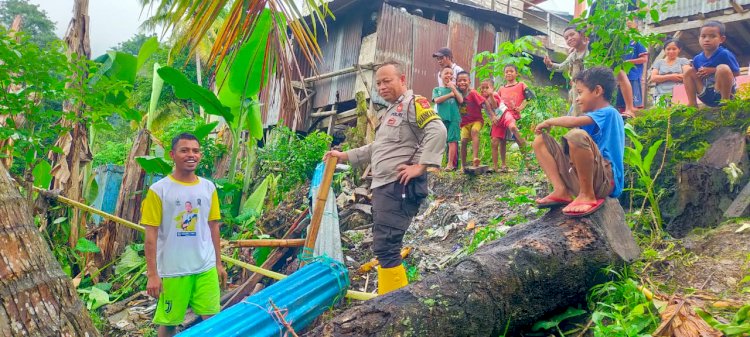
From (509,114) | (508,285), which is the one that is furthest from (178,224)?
(509,114)

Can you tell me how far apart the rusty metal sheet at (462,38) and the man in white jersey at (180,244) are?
9787 millimetres

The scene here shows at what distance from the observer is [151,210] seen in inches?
135

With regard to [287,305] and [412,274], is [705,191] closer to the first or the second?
[412,274]

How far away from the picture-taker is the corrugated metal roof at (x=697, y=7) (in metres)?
11.0

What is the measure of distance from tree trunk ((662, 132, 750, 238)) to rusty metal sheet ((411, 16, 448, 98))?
8203 mm

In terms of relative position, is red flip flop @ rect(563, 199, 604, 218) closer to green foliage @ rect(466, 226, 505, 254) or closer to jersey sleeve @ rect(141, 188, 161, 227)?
green foliage @ rect(466, 226, 505, 254)

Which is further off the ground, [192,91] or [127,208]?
[192,91]

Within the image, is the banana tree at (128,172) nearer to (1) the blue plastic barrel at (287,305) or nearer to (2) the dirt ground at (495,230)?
(2) the dirt ground at (495,230)

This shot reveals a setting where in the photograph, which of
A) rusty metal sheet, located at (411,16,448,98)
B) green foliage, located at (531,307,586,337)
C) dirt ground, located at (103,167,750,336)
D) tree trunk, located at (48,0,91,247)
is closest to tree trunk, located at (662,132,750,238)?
dirt ground, located at (103,167,750,336)

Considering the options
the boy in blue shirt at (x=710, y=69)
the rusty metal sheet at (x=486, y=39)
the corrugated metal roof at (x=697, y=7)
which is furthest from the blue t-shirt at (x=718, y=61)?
the rusty metal sheet at (x=486, y=39)

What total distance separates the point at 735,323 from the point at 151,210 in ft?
10.5

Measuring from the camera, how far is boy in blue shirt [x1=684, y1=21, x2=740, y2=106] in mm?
4965

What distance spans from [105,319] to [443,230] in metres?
3.28

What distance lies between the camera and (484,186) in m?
6.10
